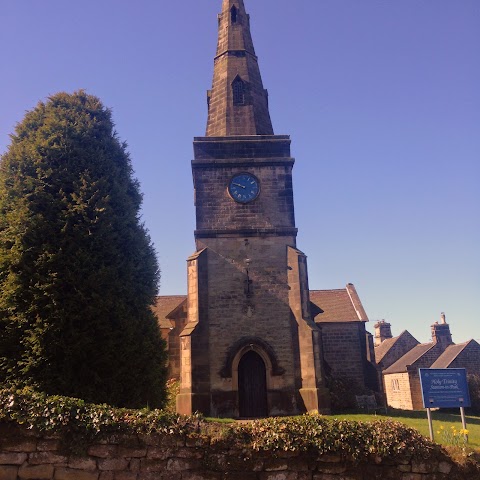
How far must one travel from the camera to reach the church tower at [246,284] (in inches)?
729

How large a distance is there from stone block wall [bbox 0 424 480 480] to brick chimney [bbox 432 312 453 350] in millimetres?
38781

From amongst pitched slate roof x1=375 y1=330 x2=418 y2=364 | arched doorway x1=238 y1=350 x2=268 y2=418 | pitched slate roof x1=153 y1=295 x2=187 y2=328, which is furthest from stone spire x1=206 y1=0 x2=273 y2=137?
pitched slate roof x1=375 y1=330 x2=418 y2=364

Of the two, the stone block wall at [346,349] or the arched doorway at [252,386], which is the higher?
the stone block wall at [346,349]

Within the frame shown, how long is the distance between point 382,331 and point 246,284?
39.3m

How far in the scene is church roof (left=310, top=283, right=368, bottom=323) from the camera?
2992 cm

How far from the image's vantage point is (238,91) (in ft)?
76.0

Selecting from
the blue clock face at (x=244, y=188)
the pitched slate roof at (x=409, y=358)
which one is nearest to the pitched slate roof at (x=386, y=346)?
the pitched slate roof at (x=409, y=358)

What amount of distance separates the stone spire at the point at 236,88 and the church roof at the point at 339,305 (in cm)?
1209

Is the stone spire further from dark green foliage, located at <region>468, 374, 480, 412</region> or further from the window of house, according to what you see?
the window of house

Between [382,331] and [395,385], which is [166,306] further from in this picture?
[382,331]

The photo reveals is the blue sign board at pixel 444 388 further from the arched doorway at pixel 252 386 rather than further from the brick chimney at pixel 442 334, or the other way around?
the brick chimney at pixel 442 334

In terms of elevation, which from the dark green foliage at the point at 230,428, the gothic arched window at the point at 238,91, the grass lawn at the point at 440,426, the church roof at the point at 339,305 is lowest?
the grass lawn at the point at 440,426

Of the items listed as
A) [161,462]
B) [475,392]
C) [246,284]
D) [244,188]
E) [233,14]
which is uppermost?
[233,14]

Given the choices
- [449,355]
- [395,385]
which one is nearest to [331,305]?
[449,355]
